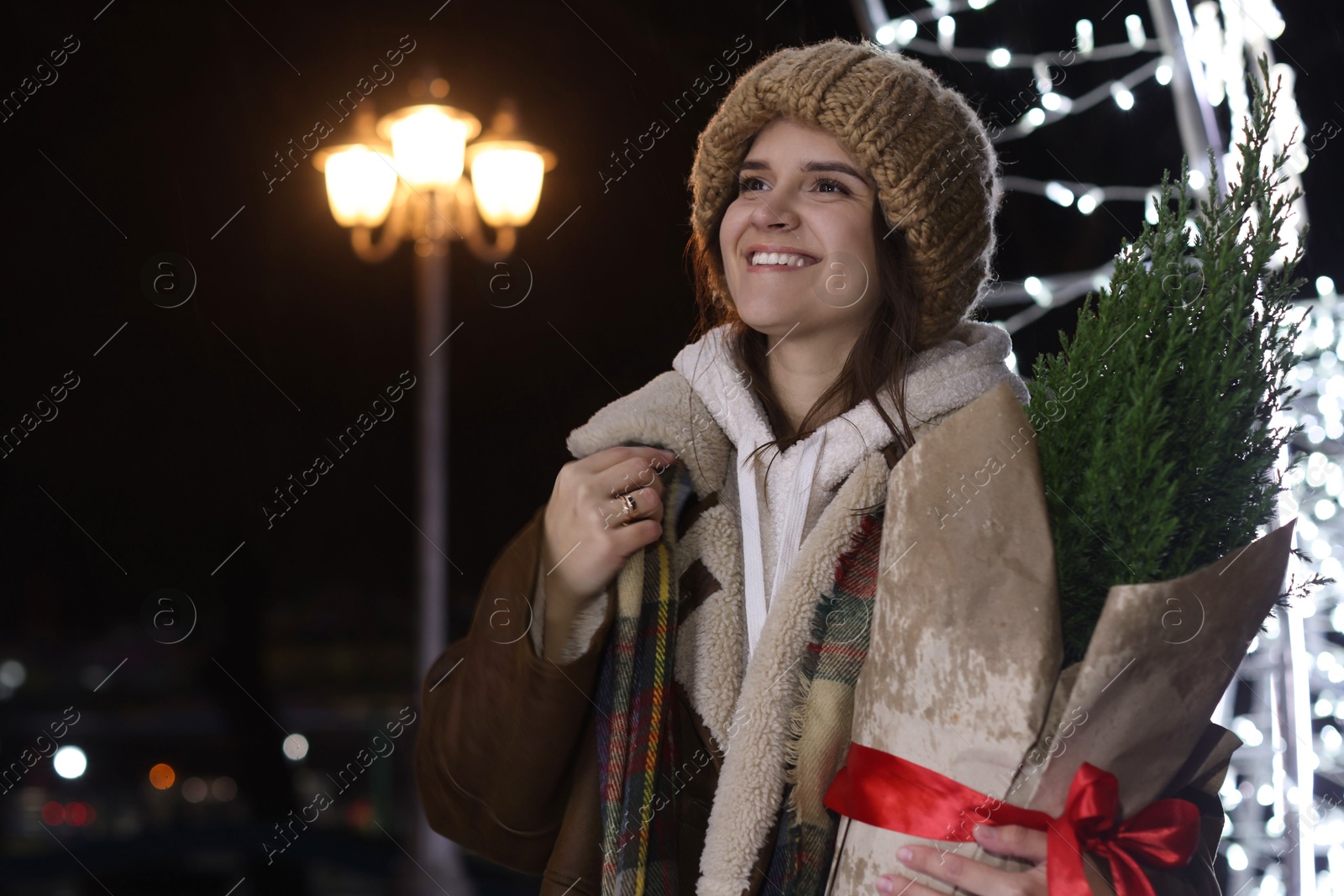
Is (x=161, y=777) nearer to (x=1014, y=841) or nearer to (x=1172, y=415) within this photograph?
(x=1014, y=841)

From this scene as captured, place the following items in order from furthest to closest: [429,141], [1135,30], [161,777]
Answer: [161,777] → [429,141] → [1135,30]

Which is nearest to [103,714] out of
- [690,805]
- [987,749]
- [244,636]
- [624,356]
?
[244,636]

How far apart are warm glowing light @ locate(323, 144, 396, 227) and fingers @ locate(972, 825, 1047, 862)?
2.61 meters

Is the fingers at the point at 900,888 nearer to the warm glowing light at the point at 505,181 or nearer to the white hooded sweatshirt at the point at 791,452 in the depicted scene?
the white hooded sweatshirt at the point at 791,452

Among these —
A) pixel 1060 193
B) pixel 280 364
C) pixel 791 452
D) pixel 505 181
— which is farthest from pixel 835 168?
pixel 280 364

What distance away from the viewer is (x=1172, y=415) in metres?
0.94

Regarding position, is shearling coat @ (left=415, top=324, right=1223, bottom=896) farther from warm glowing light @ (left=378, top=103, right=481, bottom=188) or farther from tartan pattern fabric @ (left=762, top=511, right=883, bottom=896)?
warm glowing light @ (left=378, top=103, right=481, bottom=188)

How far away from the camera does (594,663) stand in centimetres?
125

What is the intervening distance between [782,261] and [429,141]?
1.90 meters

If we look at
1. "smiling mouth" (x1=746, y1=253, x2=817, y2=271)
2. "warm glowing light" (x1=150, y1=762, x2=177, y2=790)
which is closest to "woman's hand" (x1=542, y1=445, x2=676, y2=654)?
"smiling mouth" (x1=746, y1=253, x2=817, y2=271)

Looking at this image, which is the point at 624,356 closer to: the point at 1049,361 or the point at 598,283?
the point at 598,283

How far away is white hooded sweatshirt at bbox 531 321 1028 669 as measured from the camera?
1255 millimetres

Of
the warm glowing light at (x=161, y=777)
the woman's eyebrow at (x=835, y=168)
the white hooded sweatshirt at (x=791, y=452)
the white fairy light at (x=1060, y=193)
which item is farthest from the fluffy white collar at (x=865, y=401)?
the warm glowing light at (x=161, y=777)

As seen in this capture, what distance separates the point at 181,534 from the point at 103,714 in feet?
3.59
